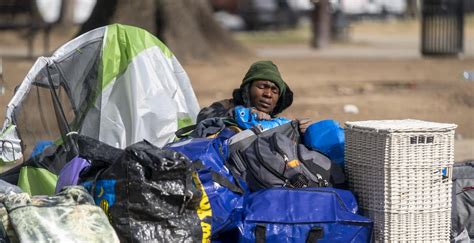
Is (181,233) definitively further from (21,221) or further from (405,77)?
(405,77)

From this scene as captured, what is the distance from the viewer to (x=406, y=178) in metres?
5.45

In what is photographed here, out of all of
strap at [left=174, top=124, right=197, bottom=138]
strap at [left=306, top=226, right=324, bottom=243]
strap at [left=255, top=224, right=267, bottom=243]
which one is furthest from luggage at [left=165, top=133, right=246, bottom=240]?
strap at [left=174, top=124, right=197, bottom=138]

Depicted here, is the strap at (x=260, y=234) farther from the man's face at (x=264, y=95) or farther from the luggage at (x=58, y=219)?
the man's face at (x=264, y=95)

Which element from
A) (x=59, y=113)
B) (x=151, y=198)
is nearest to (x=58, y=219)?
(x=151, y=198)

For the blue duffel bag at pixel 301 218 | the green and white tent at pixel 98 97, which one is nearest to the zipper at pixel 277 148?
the blue duffel bag at pixel 301 218

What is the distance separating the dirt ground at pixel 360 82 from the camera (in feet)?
38.4

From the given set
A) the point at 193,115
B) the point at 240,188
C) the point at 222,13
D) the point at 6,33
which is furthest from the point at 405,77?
the point at 222,13

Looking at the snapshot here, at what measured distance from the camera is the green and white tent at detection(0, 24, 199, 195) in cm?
650

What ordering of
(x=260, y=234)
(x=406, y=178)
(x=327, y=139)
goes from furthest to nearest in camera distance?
(x=327, y=139), (x=406, y=178), (x=260, y=234)

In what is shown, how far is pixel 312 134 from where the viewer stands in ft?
19.6

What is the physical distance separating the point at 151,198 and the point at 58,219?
47 centimetres

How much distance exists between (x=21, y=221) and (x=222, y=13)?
2995cm

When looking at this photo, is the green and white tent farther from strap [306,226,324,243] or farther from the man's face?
strap [306,226,324,243]

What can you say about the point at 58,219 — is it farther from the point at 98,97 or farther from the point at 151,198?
the point at 98,97
